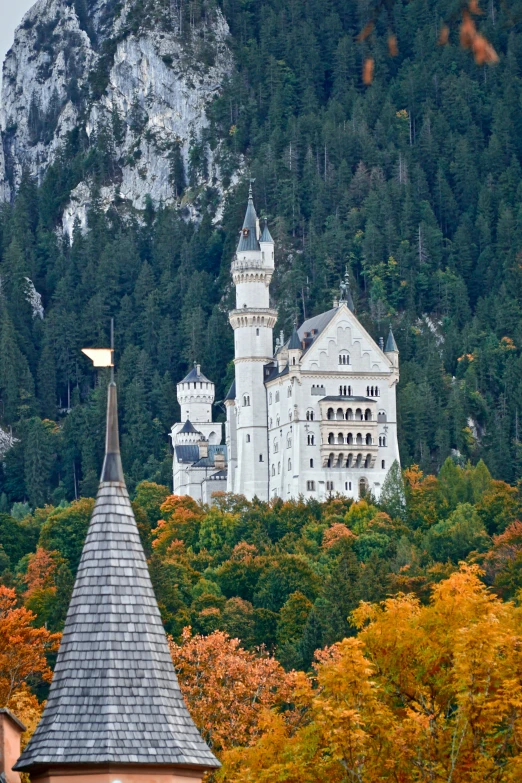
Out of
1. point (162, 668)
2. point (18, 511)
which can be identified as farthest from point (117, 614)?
point (18, 511)

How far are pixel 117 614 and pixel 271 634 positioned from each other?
85.8 metres

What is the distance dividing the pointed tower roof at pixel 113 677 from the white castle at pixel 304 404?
107689 mm

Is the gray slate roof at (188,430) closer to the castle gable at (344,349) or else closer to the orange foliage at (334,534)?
the castle gable at (344,349)

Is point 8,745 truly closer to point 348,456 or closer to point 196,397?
point 348,456

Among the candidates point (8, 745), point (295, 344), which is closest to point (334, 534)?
point (295, 344)

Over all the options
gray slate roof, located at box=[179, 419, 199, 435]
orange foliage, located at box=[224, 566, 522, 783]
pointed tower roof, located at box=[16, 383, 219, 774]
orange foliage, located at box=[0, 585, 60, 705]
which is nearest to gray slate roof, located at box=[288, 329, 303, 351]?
gray slate roof, located at box=[179, 419, 199, 435]

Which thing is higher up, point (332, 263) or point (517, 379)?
point (332, 263)

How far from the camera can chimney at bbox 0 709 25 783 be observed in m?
27.1

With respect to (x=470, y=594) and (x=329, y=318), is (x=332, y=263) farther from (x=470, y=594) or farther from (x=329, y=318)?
(x=470, y=594)

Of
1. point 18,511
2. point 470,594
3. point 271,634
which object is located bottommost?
point 470,594

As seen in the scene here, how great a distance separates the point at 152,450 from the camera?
7357 inches

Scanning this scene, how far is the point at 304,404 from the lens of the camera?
5389 inches

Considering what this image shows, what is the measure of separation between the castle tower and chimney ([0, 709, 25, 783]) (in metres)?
112

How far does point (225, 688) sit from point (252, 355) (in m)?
68.9
